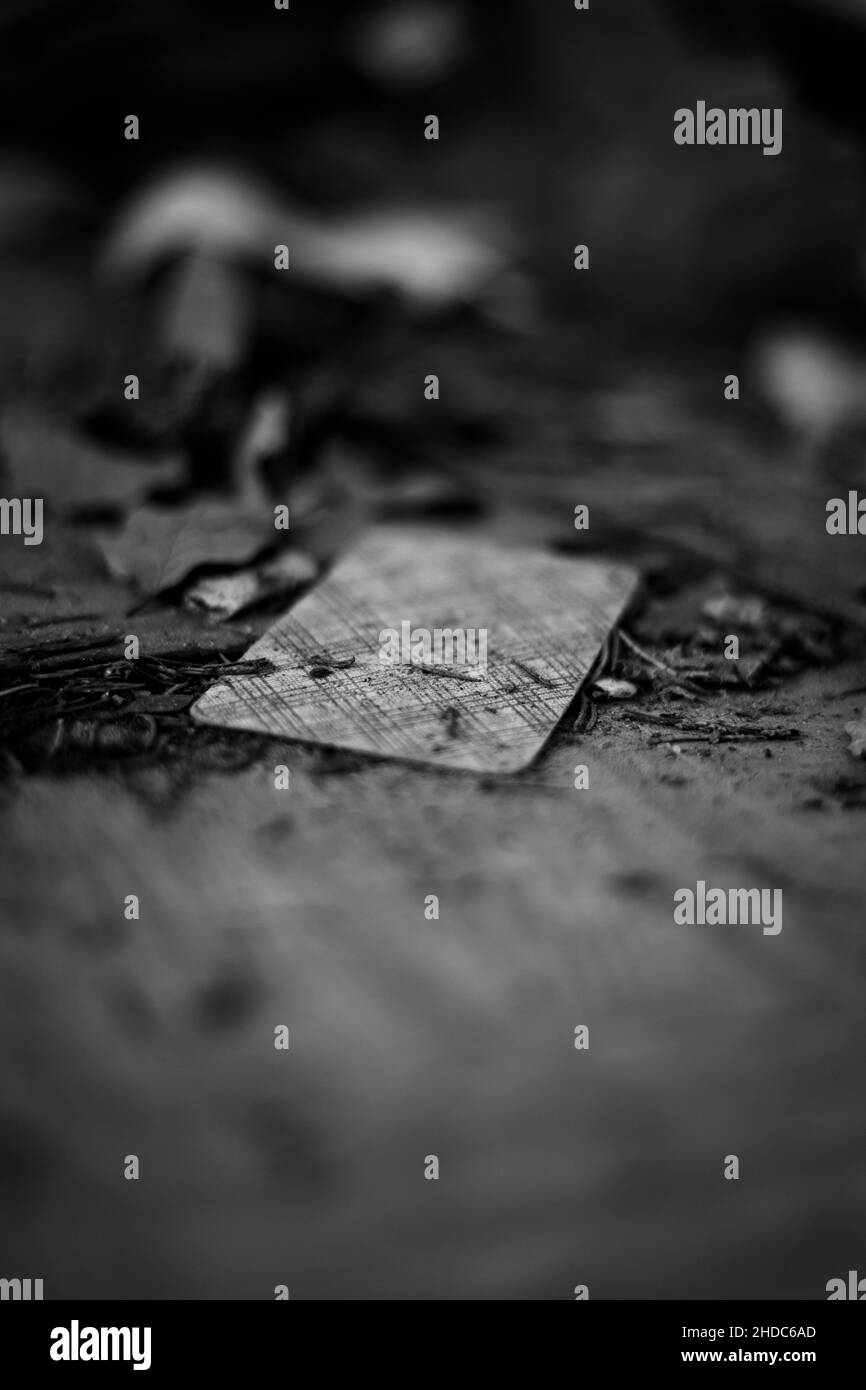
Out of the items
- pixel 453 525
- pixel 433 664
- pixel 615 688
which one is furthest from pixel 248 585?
pixel 615 688

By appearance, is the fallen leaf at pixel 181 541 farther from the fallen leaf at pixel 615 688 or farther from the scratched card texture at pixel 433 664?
the fallen leaf at pixel 615 688

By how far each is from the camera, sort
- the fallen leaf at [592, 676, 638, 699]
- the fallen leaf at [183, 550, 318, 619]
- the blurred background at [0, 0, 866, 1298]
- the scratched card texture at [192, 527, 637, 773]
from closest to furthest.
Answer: the blurred background at [0, 0, 866, 1298], the scratched card texture at [192, 527, 637, 773], the fallen leaf at [592, 676, 638, 699], the fallen leaf at [183, 550, 318, 619]

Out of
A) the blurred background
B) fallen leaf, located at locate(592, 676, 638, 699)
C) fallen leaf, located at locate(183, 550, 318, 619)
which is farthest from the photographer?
fallen leaf, located at locate(183, 550, 318, 619)

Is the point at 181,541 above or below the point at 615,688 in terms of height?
above

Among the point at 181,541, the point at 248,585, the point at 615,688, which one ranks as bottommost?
the point at 615,688

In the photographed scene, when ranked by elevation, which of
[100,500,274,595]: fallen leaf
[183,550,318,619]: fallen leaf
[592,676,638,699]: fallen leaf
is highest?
[100,500,274,595]: fallen leaf

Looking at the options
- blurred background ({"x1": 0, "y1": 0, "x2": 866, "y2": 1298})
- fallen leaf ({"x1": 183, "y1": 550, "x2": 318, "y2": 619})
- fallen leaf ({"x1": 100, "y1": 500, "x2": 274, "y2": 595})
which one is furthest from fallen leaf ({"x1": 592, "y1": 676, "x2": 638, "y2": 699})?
fallen leaf ({"x1": 100, "y1": 500, "x2": 274, "y2": 595})

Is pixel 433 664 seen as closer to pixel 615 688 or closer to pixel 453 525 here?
pixel 615 688

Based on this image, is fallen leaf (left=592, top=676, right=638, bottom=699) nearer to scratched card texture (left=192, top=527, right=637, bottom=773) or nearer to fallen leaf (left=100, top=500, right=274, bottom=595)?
scratched card texture (left=192, top=527, right=637, bottom=773)

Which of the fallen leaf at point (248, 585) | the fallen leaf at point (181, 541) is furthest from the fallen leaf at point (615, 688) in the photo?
the fallen leaf at point (181, 541)
